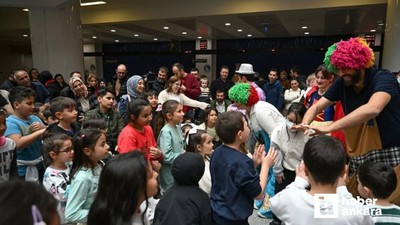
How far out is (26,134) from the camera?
2.52m

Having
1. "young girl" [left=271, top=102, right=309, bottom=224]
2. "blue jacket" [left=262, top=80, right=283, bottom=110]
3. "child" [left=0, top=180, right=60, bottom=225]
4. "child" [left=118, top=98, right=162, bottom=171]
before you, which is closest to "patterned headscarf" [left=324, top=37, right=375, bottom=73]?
"young girl" [left=271, top=102, right=309, bottom=224]

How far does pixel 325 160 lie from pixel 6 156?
6.90 ft

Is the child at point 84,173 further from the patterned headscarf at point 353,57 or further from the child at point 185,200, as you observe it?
the patterned headscarf at point 353,57

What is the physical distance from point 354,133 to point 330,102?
0.33 meters

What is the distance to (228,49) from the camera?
576 inches

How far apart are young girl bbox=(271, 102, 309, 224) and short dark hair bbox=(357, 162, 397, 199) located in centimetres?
71

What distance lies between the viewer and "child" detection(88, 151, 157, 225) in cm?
120

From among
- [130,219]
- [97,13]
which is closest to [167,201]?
[130,219]

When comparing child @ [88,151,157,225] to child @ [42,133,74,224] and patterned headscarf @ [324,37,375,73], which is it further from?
patterned headscarf @ [324,37,375,73]

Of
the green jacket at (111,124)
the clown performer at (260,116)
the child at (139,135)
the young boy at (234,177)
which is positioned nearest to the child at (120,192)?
the young boy at (234,177)

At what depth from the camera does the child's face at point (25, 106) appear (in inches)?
99.8

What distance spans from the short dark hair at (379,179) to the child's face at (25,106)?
266cm

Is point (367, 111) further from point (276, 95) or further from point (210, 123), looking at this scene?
point (276, 95)

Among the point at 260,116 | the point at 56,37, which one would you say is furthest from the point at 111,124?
the point at 56,37
